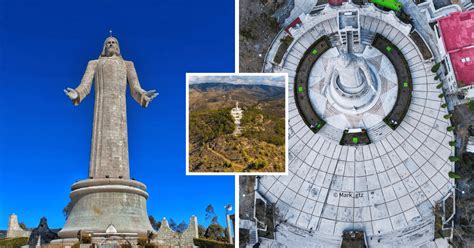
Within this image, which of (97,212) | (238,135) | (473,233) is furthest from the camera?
(97,212)

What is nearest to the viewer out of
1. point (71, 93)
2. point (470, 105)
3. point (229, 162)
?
point (470, 105)

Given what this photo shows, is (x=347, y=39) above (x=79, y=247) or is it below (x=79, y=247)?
above

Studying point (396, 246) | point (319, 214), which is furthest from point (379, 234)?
point (319, 214)

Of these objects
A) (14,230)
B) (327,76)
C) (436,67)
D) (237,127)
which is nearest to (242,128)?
(237,127)

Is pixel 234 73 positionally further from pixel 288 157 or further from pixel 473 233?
pixel 473 233

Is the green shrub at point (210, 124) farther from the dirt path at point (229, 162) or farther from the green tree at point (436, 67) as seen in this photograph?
the green tree at point (436, 67)

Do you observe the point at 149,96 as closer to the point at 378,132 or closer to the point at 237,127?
the point at 237,127

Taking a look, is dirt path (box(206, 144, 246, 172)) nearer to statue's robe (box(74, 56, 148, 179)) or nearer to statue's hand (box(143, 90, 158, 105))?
statue's hand (box(143, 90, 158, 105))

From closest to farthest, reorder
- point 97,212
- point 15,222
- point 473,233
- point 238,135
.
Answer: point 473,233 → point 238,135 → point 97,212 → point 15,222
